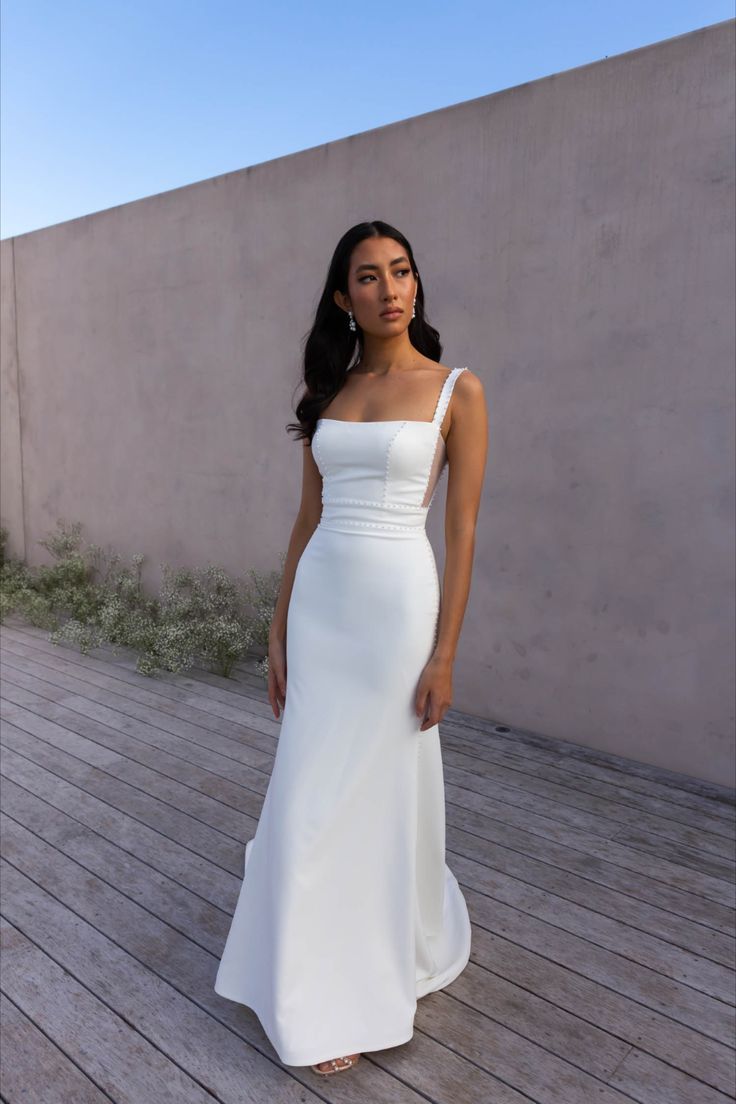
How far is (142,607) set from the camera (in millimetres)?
5438

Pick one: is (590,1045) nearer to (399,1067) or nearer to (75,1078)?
(399,1067)

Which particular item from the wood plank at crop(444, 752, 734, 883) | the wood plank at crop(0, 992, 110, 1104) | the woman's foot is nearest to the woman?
the woman's foot

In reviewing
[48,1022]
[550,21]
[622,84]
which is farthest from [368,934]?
[550,21]

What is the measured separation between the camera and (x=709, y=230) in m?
2.96

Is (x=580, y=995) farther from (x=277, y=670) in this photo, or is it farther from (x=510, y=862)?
(x=277, y=670)

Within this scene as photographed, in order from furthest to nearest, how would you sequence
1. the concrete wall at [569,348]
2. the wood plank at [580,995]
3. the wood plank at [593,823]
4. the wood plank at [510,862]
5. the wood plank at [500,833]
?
the concrete wall at [569,348] → the wood plank at [593,823] → the wood plank at [500,833] → the wood plank at [510,862] → the wood plank at [580,995]

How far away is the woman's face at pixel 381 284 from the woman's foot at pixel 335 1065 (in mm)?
1550

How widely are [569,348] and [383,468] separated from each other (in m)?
2.01

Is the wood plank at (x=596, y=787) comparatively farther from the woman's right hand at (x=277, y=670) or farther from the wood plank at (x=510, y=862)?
the woman's right hand at (x=277, y=670)

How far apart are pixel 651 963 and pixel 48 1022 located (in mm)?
1486

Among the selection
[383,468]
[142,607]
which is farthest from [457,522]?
[142,607]

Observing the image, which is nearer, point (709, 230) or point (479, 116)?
point (709, 230)

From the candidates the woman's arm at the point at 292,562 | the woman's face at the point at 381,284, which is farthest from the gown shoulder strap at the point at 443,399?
the woman's arm at the point at 292,562

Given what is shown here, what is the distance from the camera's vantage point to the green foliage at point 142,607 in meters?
4.52
